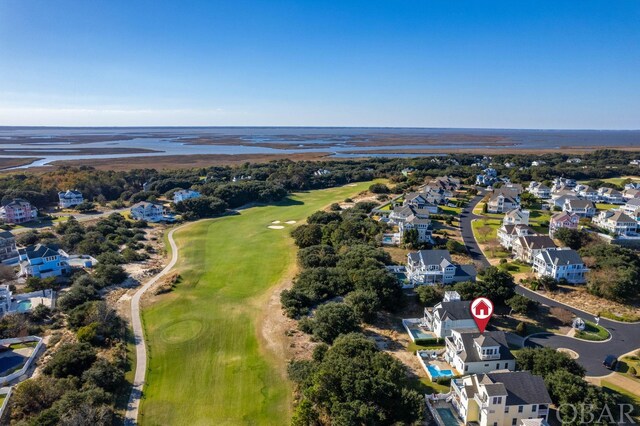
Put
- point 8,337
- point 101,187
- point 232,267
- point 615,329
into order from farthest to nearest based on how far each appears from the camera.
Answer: point 101,187
point 232,267
point 615,329
point 8,337

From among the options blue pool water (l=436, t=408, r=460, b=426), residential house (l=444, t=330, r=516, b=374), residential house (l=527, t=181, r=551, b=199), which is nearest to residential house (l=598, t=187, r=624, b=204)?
residential house (l=527, t=181, r=551, b=199)

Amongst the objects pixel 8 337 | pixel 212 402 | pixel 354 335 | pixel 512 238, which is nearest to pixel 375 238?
pixel 512 238

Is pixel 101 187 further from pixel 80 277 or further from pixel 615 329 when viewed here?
pixel 615 329

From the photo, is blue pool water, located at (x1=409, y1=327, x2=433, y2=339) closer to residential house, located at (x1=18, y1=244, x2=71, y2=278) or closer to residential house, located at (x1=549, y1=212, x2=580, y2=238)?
residential house, located at (x1=549, y1=212, x2=580, y2=238)

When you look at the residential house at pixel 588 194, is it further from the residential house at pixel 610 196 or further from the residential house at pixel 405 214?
the residential house at pixel 405 214

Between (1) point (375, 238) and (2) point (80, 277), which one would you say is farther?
(1) point (375, 238)

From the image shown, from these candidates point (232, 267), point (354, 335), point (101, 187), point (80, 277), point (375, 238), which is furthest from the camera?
point (101, 187)

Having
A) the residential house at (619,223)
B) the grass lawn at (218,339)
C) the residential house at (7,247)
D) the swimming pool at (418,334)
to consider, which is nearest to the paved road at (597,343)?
the swimming pool at (418,334)

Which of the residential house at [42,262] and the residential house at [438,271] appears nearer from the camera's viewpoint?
the residential house at [438,271]
